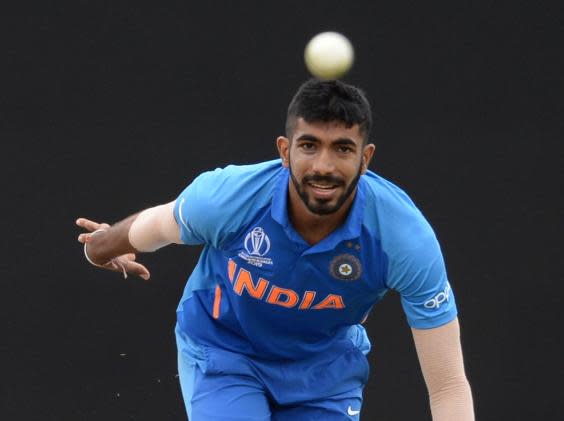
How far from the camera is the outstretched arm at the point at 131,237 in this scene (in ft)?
13.4

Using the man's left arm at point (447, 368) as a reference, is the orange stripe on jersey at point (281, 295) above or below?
above

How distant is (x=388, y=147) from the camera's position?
5.20 m

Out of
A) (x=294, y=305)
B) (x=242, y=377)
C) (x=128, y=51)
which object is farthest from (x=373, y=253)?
(x=128, y=51)

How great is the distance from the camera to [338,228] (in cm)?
388

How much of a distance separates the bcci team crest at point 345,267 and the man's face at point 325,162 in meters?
0.18

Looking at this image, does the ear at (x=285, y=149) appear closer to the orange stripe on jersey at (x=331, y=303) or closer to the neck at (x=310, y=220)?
the neck at (x=310, y=220)

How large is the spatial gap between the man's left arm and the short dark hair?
0.67m

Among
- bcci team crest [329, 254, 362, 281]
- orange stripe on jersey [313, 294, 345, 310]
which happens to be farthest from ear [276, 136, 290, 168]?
orange stripe on jersey [313, 294, 345, 310]

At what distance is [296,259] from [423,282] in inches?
16.3

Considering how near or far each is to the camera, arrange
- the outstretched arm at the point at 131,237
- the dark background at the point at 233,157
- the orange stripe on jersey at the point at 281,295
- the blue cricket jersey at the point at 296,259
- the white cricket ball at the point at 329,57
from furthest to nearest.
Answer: the dark background at the point at 233,157
the white cricket ball at the point at 329,57
the outstretched arm at the point at 131,237
the orange stripe on jersey at the point at 281,295
the blue cricket jersey at the point at 296,259

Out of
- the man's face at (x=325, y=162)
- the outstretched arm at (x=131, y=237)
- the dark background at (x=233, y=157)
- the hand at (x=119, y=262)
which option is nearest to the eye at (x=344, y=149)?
the man's face at (x=325, y=162)

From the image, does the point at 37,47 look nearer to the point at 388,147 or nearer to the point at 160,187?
the point at 160,187

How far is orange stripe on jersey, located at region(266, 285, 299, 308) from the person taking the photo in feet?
13.0

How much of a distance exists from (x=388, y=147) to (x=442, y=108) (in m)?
0.28
